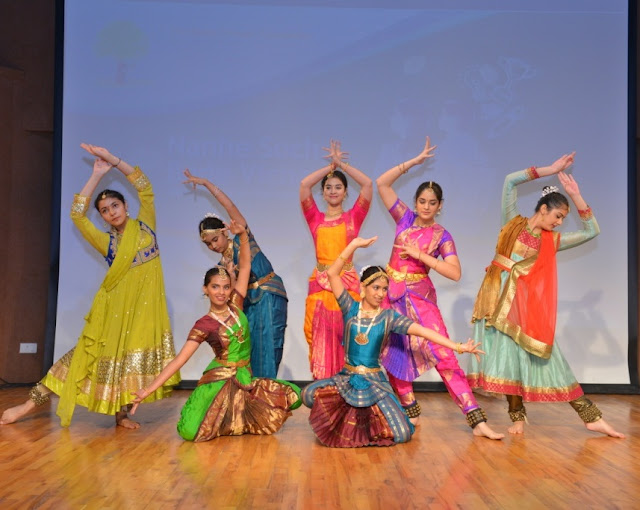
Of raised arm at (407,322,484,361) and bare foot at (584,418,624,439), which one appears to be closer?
raised arm at (407,322,484,361)

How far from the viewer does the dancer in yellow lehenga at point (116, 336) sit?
169 inches

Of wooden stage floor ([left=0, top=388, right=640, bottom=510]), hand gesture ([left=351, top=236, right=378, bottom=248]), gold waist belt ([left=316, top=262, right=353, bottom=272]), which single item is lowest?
wooden stage floor ([left=0, top=388, right=640, bottom=510])

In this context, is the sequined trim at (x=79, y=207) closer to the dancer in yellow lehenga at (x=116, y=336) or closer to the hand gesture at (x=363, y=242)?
the dancer in yellow lehenga at (x=116, y=336)

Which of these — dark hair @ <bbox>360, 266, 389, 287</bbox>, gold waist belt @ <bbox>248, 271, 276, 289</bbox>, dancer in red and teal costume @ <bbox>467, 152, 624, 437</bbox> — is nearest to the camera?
dark hair @ <bbox>360, 266, 389, 287</bbox>

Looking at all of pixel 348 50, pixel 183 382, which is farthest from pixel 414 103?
pixel 183 382

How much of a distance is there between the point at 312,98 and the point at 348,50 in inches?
16.2

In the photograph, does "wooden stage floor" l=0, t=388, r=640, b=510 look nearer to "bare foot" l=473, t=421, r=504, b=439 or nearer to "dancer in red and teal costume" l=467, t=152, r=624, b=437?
"bare foot" l=473, t=421, r=504, b=439

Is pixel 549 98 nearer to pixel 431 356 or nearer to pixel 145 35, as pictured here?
pixel 431 356

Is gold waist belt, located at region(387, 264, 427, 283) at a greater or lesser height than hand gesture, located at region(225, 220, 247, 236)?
lesser

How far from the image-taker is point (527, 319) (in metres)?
4.34

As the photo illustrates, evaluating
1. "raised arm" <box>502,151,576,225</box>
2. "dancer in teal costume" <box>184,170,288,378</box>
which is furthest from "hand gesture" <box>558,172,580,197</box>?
"dancer in teal costume" <box>184,170,288,378</box>

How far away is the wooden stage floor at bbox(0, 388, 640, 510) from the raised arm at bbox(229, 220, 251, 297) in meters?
0.76

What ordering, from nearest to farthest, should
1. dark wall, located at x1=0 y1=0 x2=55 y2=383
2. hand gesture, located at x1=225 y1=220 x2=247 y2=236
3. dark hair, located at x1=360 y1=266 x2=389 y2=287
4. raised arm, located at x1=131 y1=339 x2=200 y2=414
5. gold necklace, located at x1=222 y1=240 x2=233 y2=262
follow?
1. raised arm, located at x1=131 y1=339 x2=200 y2=414
2. dark hair, located at x1=360 y1=266 x2=389 y2=287
3. hand gesture, located at x1=225 y1=220 x2=247 y2=236
4. gold necklace, located at x1=222 y1=240 x2=233 y2=262
5. dark wall, located at x1=0 y1=0 x2=55 y2=383

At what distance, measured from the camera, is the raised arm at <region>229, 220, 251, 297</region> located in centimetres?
438
